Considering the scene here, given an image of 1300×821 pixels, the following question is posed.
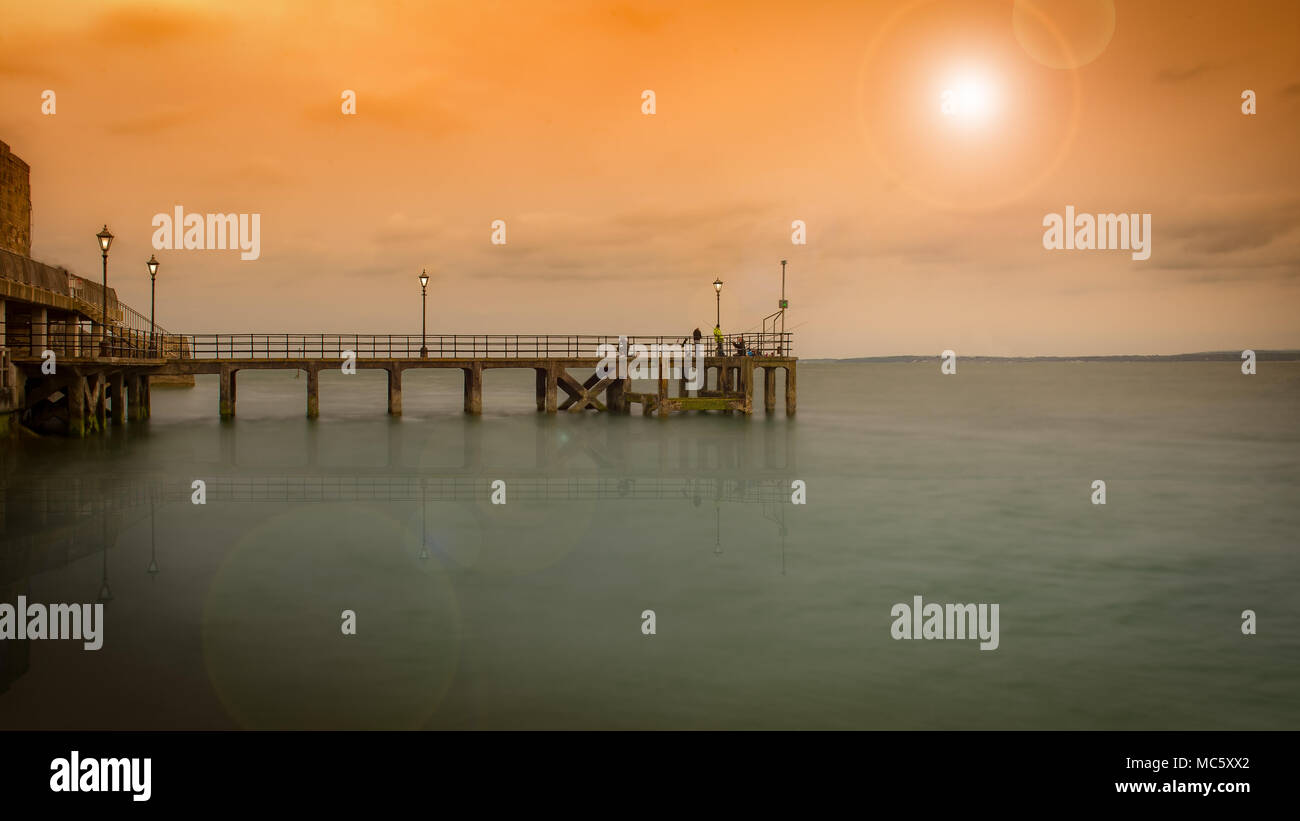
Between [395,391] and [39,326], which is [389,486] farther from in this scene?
[395,391]

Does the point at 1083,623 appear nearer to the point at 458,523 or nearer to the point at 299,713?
the point at 299,713

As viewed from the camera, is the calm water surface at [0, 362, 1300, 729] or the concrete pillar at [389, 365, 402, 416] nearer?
the calm water surface at [0, 362, 1300, 729]

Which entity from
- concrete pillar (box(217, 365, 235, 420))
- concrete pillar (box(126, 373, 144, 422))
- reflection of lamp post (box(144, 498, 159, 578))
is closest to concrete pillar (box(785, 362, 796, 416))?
concrete pillar (box(217, 365, 235, 420))

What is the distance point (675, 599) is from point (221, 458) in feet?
79.1

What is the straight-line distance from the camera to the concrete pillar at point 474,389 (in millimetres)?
52625

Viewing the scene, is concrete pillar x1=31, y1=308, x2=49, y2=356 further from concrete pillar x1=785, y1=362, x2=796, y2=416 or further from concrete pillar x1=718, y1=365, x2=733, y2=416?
concrete pillar x1=785, y1=362, x2=796, y2=416

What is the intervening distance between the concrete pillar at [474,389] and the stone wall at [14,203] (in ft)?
70.4

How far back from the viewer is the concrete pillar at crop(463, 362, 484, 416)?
52.6m

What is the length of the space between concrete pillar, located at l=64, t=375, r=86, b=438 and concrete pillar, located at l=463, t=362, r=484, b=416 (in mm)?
18747

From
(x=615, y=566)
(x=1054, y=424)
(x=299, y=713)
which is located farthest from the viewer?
(x=1054, y=424)

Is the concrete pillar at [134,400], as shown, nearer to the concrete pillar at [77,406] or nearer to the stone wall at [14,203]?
the stone wall at [14,203]

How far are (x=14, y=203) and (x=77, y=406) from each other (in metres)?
15.1
